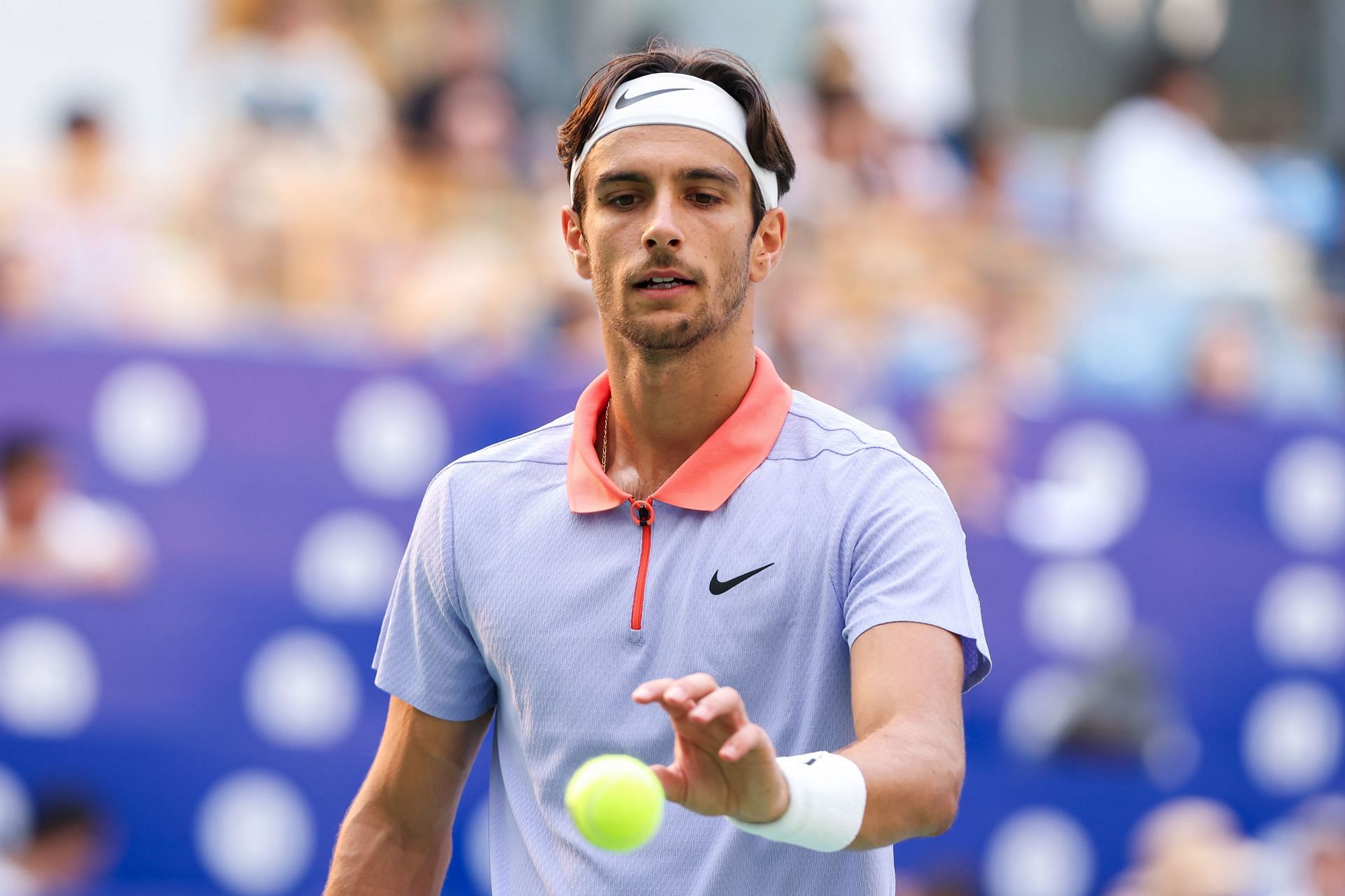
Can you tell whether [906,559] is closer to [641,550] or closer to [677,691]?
[641,550]

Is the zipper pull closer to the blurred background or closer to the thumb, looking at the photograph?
the thumb

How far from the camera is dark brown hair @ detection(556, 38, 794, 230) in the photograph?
264cm

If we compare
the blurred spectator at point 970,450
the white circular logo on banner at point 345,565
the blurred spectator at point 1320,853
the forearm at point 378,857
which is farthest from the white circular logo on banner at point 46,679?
the blurred spectator at point 1320,853

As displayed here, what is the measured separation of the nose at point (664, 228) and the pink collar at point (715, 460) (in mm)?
275

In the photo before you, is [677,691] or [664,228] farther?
[664,228]

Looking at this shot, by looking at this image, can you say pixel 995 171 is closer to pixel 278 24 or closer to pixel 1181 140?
pixel 1181 140

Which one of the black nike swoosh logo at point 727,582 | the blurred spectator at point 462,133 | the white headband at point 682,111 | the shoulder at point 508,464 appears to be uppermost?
the blurred spectator at point 462,133

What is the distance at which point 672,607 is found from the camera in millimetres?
2469

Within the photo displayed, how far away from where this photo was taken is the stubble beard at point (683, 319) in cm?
256

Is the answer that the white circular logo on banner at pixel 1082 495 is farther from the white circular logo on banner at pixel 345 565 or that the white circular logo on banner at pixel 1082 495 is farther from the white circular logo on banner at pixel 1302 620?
the white circular logo on banner at pixel 345 565

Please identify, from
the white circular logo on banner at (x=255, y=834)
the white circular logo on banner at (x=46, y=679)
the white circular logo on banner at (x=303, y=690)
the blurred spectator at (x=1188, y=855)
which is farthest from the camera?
the blurred spectator at (x=1188, y=855)

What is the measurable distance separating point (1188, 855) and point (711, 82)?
5.59 metres

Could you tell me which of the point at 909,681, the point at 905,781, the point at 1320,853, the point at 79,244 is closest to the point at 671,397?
the point at 909,681

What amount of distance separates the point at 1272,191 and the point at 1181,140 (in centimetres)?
131
